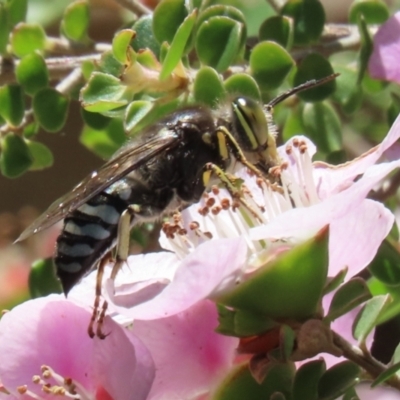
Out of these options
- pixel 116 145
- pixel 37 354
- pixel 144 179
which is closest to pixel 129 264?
pixel 144 179

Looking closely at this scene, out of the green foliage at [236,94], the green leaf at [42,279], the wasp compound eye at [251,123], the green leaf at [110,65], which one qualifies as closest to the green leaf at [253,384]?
the green foliage at [236,94]

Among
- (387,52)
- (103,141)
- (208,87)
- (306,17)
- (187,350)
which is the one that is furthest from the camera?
(103,141)

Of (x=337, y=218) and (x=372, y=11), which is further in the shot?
(x=372, y=11)

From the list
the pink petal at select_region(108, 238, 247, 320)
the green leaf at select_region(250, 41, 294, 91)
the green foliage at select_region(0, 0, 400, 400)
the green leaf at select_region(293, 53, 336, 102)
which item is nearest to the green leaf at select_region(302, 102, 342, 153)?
the green foliage at select_region(0, 0, 400, 400)

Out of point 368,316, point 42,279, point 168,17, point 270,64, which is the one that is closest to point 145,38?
point 168,17

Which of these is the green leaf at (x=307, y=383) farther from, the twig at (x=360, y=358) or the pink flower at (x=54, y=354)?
the pink flower at (x=54, y=354)

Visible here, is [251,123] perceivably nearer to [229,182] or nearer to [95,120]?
[229,182]

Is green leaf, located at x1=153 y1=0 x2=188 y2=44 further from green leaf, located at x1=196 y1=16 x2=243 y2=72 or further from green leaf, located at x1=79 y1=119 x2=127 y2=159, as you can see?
green leaf, located at x1=79 y1=119 x2=127 y2=159
